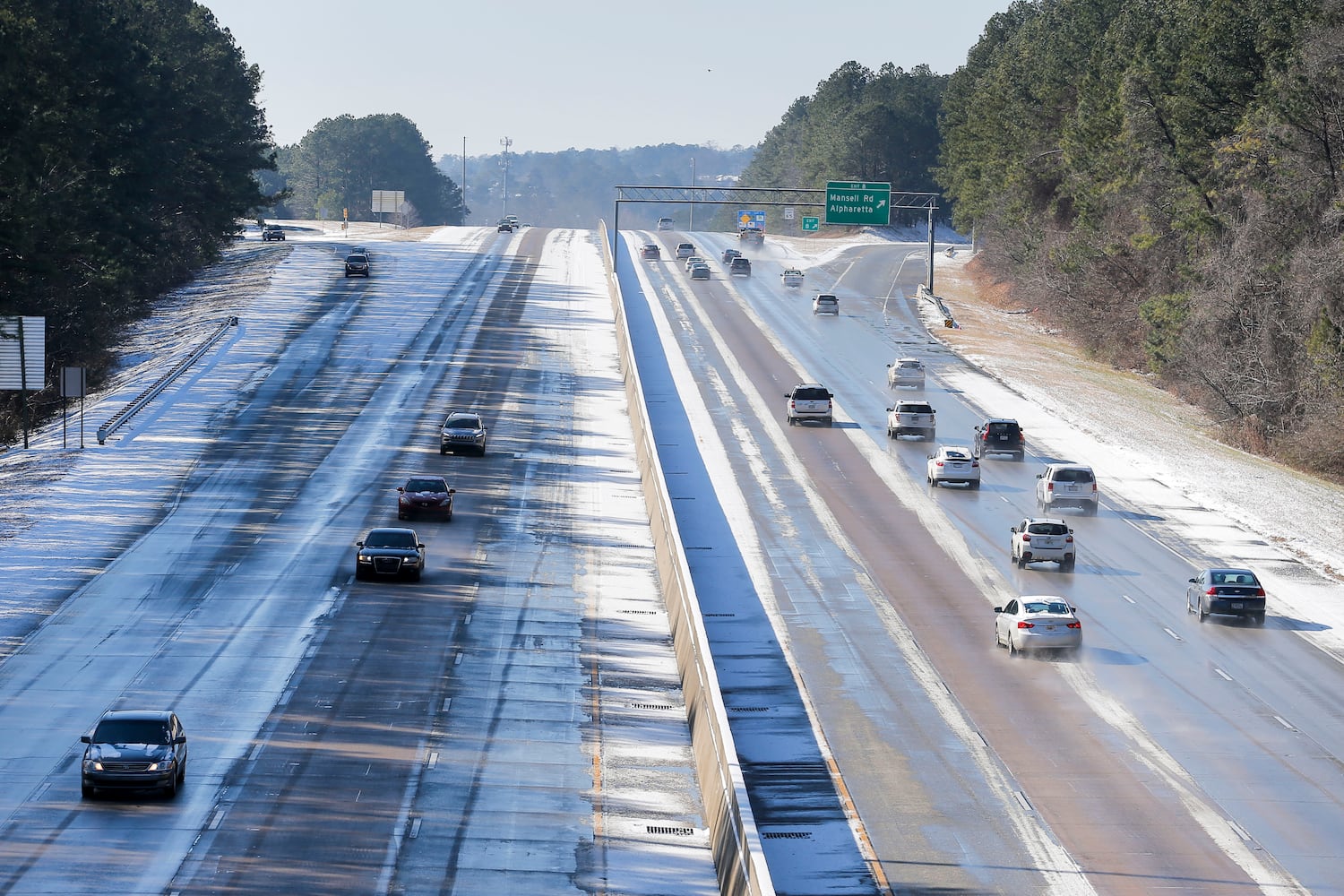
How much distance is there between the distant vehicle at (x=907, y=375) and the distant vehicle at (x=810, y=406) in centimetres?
957

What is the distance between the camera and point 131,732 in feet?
81.5

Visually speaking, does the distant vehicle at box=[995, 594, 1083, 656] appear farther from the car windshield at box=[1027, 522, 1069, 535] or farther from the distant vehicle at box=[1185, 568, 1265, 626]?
the car windshield at box=[1027, 522, 1069, 535]

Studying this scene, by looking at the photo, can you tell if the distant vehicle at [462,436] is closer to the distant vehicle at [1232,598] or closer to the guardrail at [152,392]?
the guardrail at [152,392]

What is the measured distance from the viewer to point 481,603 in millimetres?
38031

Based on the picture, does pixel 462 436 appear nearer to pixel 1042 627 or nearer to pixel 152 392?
pixel 152 392

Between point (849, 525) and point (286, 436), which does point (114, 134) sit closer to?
point (286, 436)

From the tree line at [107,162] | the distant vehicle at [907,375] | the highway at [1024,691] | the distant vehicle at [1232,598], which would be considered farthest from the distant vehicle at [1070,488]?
the tree line at [107,162]

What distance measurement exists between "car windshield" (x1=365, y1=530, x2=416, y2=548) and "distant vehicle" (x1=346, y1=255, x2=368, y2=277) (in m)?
67.7

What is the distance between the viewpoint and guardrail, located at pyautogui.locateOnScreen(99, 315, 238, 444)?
2283 inches

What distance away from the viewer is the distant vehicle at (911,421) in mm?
59719

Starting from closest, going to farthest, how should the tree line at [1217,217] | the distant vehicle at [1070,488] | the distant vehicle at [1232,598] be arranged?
the distant vehicle at [1232,598], the distant vehicle at [1070,488], the tree line at [1217,217]

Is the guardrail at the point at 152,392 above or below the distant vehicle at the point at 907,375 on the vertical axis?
below

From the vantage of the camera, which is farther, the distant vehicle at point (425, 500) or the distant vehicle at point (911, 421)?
the distant vehicle at point (911, 421)

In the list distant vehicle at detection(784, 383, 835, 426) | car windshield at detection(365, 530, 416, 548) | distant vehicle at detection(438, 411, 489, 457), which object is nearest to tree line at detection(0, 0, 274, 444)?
distant vehicle at detection(438, 411, 489, 457)
